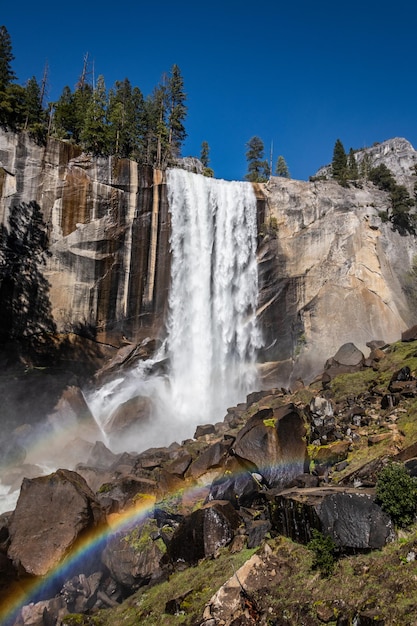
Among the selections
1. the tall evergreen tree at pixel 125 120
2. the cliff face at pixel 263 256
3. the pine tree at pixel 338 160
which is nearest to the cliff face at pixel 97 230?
the cliff face at pixel 263 256

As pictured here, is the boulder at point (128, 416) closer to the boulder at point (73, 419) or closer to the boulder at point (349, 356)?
the boulder at point (73, 419)

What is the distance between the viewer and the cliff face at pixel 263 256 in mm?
31703

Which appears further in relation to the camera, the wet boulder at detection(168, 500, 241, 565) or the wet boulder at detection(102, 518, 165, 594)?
the wet boulder at detection(102, 518, 165, 594)

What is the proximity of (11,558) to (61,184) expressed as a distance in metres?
26.4

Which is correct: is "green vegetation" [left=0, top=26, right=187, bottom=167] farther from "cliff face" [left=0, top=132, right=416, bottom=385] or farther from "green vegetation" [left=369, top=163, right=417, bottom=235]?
"green vegetation" [left=369, top=163, right=417, bottom=235]

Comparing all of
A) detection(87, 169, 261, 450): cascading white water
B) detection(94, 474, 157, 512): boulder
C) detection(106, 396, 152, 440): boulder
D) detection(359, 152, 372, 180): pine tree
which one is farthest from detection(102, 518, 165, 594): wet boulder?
detection(359, 152, 372, 180): pine tree

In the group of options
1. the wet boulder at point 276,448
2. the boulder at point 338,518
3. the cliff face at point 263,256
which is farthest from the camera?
the cliff face at point 263,256

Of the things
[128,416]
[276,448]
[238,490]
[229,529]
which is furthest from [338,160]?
[229,529]

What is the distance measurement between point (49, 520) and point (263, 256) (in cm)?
2814

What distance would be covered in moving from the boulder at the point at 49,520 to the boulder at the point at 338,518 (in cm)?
615

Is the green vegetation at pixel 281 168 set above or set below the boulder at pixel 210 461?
above

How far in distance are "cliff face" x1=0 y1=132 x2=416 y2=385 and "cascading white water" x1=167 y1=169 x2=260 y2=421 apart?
113 centimetres

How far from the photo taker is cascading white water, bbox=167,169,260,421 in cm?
3462

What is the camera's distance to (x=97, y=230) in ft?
107
